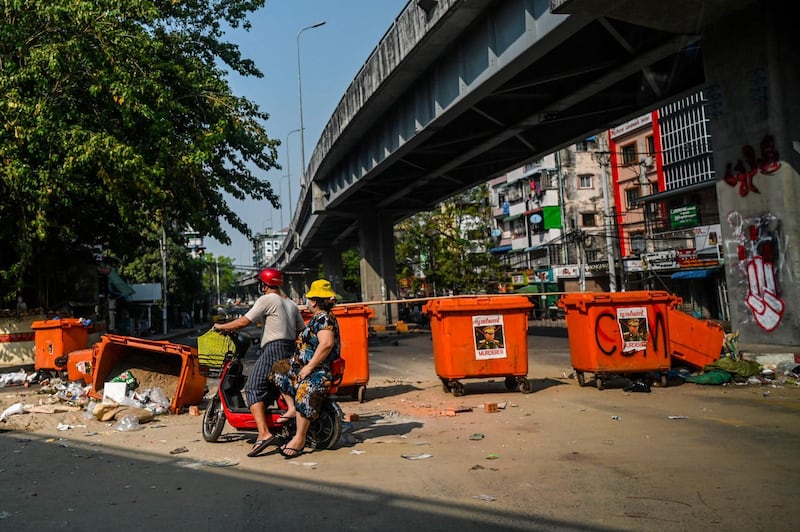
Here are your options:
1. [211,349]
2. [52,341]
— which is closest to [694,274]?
[52,341]

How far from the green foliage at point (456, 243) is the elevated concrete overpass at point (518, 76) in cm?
1770

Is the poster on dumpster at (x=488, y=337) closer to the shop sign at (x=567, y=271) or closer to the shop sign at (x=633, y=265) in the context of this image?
Answer: the shop sign at (x=633, y=265)

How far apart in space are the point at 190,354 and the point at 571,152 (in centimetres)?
5176

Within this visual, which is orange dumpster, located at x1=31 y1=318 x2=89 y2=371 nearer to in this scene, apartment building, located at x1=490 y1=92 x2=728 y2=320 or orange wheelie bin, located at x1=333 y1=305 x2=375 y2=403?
orange wheelie bin, located at x1=333 y1=305 x2=375 y2=403

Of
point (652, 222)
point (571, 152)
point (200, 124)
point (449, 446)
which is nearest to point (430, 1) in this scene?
point (200, 124)

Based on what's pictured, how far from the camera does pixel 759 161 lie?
12.3 meters

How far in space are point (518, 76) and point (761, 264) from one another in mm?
7929

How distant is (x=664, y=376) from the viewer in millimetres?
10641

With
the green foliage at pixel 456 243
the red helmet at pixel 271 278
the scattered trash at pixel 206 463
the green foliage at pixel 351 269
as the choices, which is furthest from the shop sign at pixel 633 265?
the green foliage at pixel 351 269

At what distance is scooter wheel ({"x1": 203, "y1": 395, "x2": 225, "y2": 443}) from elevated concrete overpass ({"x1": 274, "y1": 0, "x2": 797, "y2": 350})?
345 inches

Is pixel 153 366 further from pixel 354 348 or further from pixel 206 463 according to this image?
pixel 206 463

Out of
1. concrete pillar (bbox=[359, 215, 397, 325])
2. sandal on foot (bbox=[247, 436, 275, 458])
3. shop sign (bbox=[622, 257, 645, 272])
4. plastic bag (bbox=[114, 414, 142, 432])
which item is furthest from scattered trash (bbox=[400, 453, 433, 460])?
shop sign (bbox=[622, 257, 645, 272])

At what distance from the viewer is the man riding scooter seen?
6711 mm

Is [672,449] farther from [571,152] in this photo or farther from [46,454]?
[571,152]
